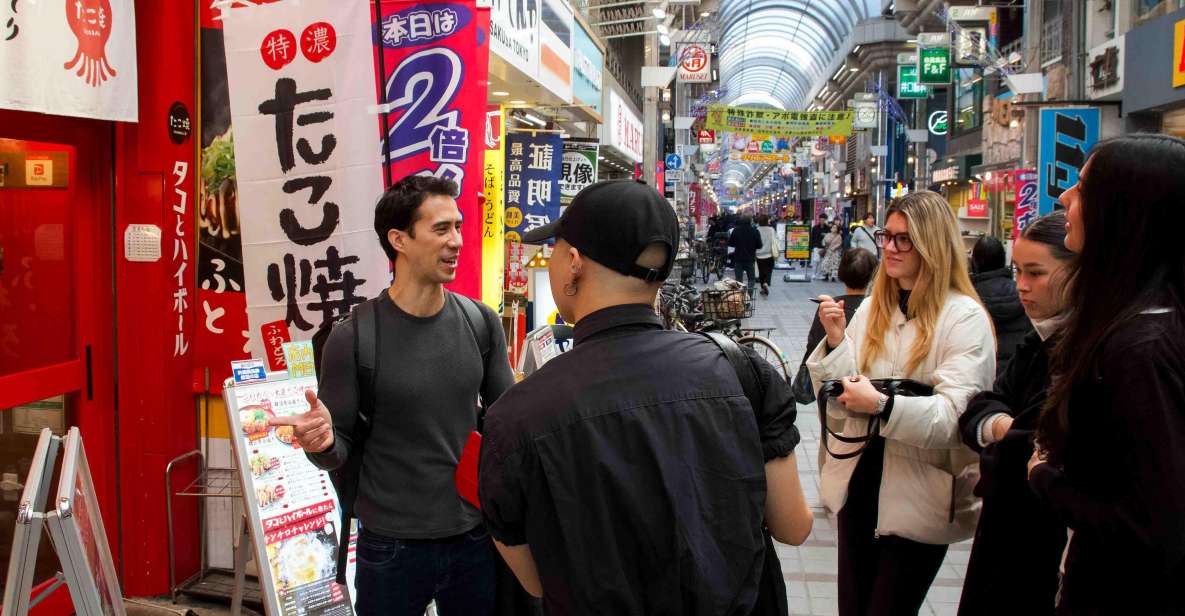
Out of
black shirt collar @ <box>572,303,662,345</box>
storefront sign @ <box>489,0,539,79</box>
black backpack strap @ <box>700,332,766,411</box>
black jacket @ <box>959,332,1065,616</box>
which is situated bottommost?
black jacket @ <box>959,332,1065,616</box>

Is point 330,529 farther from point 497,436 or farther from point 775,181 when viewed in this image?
point 775,181

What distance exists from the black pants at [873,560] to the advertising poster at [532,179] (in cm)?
616

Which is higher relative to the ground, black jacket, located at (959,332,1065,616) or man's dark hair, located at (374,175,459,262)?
man's dark hair, located at (374,175,459,262)

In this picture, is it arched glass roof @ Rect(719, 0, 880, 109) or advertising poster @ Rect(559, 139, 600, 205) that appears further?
arched glass roof @ Rect(719, 0, 880, 109)

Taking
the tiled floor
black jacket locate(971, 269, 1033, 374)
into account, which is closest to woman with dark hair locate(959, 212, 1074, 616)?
the tiled floor

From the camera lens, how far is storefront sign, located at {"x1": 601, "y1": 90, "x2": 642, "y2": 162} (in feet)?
50.8

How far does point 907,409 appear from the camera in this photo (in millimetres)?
3109

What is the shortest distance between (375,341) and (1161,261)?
216cm

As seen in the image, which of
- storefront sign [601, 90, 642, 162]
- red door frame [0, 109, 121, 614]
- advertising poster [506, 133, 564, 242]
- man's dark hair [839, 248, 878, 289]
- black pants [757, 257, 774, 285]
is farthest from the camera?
black pants [757, 257, 774, 285]

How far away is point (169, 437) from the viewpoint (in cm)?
471

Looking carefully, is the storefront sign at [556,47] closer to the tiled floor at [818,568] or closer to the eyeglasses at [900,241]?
the tiled floor at [818,568]

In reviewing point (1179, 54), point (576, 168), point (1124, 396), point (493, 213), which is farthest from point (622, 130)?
point (1124, 396)

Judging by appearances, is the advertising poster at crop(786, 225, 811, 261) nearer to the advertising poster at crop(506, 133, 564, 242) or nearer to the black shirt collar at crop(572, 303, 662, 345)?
the advertising poster at crop(506, 133, 564, 242)

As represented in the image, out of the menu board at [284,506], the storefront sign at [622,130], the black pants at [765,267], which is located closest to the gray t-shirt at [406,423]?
the menu board at [284,506]
